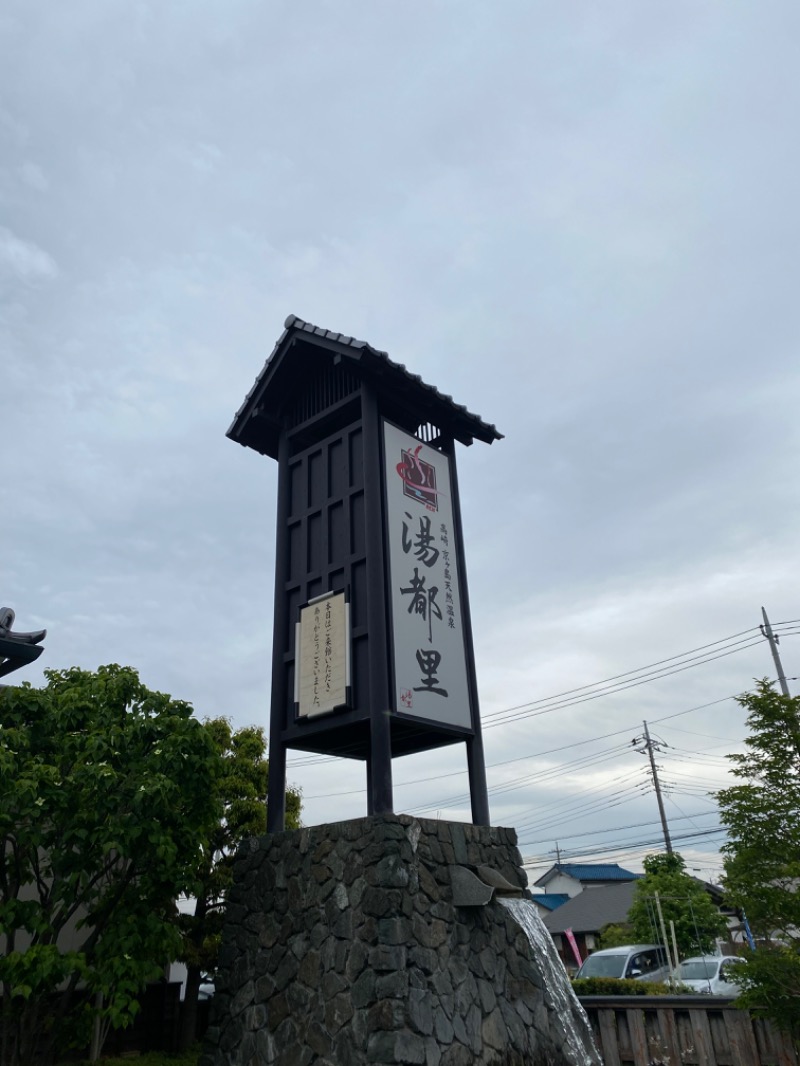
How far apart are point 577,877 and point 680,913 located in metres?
24.4

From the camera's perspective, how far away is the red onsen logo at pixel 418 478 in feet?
36.9

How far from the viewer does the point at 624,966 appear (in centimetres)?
1920

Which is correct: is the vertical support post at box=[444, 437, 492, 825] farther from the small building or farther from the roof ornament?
the small building

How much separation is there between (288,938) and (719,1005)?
17.3 ft

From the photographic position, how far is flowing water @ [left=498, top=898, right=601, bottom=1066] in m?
9.17

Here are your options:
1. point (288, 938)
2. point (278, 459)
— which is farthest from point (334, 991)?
point (278, 459)

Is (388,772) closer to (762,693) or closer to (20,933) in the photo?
(762,693)

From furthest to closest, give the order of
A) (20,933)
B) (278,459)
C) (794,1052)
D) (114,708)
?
(278,459) → (20,933) → (114,708) → (794,1052)

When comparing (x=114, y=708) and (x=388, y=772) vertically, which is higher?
(x=114, y=708)

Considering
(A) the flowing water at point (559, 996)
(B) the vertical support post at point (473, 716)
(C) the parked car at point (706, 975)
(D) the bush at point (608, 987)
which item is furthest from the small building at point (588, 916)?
(B) the vertical support post at point (473, 716)

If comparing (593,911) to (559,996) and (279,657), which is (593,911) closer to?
(559,996)

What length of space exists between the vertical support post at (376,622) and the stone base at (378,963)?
50 centimetres

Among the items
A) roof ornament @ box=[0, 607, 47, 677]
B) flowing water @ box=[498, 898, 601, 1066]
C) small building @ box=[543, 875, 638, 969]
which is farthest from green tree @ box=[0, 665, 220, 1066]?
small building @ box=[543, 875, 638, 969]

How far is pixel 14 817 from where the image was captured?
831 cm
